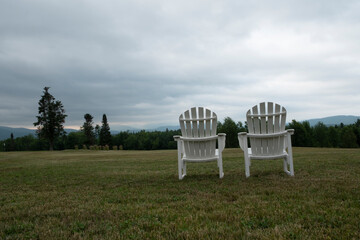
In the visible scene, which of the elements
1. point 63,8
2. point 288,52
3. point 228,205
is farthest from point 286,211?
point 288,52

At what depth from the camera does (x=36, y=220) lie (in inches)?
112

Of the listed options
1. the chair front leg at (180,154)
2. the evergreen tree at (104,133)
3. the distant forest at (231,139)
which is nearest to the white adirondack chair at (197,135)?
the chair front leg at (180,154)

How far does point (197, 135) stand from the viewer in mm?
5910

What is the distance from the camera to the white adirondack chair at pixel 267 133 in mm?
5578

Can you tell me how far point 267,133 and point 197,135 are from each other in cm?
173

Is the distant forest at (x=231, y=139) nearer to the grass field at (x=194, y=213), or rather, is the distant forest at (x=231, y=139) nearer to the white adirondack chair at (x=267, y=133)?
the white adirondack chair at (x=267, y=133)

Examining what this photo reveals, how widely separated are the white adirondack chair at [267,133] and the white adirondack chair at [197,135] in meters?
0.74

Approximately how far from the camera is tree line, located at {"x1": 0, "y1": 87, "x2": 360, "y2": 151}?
42.6 meters

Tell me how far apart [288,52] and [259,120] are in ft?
63.5

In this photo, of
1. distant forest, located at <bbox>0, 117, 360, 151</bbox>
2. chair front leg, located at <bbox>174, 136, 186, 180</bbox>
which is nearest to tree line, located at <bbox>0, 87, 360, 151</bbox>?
distant forest, located at <bbox>0, 117, 360, 151</bbox>

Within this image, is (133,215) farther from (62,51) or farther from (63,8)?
(62,51)

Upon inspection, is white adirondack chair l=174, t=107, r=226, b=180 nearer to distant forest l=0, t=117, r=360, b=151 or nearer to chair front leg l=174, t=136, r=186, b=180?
chair front leg l=174, t=136, r=186, b=180

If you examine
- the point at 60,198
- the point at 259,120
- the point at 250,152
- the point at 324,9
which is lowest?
the point at 60,198

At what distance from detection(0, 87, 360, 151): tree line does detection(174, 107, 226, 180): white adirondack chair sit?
40947mm
